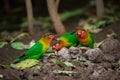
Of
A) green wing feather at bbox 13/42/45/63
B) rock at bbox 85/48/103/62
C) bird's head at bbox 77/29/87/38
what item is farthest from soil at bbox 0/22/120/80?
bird's head at bbox 77/29/87/38

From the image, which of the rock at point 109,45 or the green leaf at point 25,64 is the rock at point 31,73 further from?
the rock at point 109,45

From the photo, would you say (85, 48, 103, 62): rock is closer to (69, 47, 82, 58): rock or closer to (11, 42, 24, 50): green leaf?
(69, 47, 82, 58): rock

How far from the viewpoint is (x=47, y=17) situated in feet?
37.1

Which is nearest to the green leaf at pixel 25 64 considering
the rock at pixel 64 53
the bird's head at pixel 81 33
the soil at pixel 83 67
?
the soil at pixel 83 67

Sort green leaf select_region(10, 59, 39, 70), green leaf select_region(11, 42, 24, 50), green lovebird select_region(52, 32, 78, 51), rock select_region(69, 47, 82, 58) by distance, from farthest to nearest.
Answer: green leaf select_region(11, 42, 24, 50)
green lovebird select_region(52, 32, 78, 51)
rock select_region(69, 47, 82, 58)
green leaf select_region(10, 59, 39, 70)

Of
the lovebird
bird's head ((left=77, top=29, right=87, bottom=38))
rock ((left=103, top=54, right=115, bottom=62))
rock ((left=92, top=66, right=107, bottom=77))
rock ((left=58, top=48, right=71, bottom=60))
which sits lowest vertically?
rock ((left=92, top=66, right=107, bottom=77))

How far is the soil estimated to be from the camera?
5.51 metres

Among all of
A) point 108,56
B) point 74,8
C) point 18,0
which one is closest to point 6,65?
point 108,56

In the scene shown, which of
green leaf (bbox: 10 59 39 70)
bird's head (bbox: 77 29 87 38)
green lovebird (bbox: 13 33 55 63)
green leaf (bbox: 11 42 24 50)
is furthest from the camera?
green leaf (bbox: 11 42 24 50)

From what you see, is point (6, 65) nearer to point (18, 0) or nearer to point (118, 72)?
point (118, 72)

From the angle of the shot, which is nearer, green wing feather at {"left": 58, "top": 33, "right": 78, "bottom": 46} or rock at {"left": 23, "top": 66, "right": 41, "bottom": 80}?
rock at {"left": 23, "top": 66, "right": 41, "bottom": 80}

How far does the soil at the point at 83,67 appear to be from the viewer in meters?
5.51

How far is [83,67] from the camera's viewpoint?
5910 millimetres

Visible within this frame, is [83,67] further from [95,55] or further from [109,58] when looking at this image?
[109,58]
